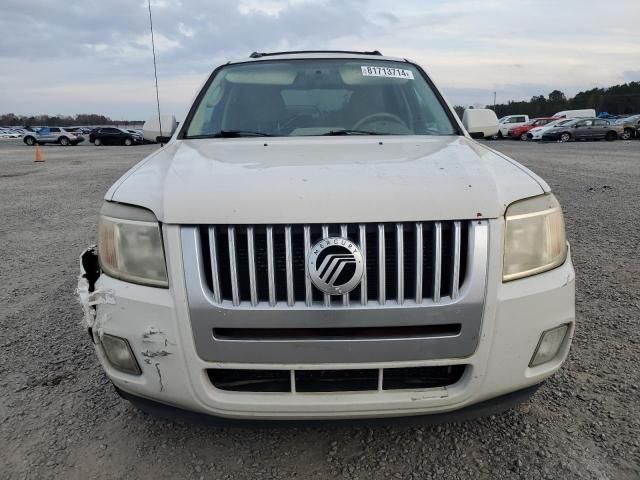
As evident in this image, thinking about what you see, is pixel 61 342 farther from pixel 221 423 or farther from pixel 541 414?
pixel 541 414

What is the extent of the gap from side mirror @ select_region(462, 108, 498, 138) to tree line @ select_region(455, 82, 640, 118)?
216 feet

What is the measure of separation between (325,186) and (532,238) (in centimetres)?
82

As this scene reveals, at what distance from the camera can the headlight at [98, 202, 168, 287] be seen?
1810mm

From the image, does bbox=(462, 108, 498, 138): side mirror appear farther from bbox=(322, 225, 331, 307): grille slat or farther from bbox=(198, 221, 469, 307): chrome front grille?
bbox=(322, 225, 331, 307): grille slat

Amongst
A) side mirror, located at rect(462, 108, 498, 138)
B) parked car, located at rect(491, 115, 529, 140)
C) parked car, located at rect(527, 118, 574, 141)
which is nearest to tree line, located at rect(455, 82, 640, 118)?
parked car, located at rect(491, 115, 529, 140)

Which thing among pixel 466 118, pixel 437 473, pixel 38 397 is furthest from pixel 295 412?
pixel 466 118

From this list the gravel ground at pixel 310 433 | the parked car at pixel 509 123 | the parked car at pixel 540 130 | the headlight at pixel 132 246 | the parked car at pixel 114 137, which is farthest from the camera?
the parked car at pixel 114 137

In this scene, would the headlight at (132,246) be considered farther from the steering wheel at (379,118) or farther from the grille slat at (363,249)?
the steering wheel at (379,118)

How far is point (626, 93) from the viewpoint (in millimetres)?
74062

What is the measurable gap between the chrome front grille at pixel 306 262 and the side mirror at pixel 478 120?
1859 mm

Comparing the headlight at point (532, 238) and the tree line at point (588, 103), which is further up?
the tree line at point (588, 103)

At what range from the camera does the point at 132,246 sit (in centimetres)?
187

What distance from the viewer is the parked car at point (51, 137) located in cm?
4034

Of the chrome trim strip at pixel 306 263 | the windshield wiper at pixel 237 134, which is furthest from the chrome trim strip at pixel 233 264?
the windshield wiper at pixel 237 134
